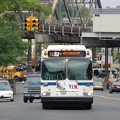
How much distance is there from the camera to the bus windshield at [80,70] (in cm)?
2756

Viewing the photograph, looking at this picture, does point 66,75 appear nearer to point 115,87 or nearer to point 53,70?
point 53,70

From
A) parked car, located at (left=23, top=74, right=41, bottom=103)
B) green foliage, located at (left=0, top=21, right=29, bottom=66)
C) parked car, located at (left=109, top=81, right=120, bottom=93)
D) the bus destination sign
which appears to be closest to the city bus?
the bus destination sign

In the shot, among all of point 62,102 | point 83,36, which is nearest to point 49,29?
point 83,36

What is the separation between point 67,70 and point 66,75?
0.75 ft

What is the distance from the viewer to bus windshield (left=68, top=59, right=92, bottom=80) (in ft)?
90.4

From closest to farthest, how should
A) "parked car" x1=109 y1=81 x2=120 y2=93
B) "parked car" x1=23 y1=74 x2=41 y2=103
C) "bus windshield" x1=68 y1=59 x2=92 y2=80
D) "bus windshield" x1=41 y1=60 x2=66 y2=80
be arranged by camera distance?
1. "bus windshield" x1=41 y1=60 x2=66 y2=80
2. "bus windshield" x1=68 y1=59 x2=92 y2=80
3. "parked car" x1=23 y1=74 x2=41 y2=103
4. "parked car" x1=109 y1=81 x2=120 y2=93

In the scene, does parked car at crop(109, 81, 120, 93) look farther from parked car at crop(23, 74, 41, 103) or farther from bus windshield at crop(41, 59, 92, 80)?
bus windshield at crop(41, 59, 92, 80)

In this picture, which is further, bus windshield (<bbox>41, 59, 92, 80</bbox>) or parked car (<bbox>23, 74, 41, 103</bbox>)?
parked car (<bbox>23, 74, 41, 103</bbox>)

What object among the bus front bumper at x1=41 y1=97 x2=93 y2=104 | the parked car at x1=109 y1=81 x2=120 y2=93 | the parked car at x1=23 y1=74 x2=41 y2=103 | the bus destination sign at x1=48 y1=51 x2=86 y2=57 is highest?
the bus destination sign at x1=48 y1=51 x2=86 y2=57

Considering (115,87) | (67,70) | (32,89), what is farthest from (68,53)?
(115,87)

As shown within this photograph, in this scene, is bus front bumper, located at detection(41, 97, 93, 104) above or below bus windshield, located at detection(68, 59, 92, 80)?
below

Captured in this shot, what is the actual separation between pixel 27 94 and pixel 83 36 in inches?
1805

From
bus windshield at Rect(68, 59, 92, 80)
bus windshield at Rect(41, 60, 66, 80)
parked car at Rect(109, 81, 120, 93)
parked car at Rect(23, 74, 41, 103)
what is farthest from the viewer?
parked car at Rect(109, 81, 120, 93)

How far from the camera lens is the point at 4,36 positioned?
221ft
